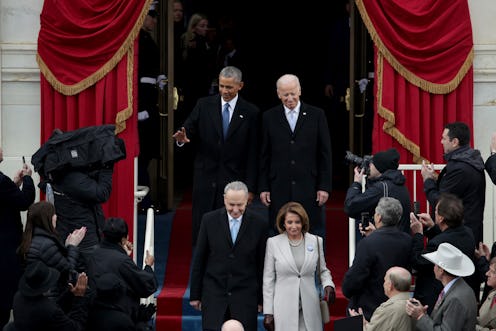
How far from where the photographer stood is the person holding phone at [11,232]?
13.4m

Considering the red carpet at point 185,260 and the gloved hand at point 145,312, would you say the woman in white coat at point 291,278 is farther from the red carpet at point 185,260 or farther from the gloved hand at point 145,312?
the red carpet at point 185,260

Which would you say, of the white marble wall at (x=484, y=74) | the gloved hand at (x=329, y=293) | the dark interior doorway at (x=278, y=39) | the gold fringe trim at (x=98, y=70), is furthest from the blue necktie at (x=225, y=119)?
the dark interior doorway at (x=278, y=39)

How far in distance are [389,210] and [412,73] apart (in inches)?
113

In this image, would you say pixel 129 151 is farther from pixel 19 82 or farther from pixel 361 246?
pixel 361 246

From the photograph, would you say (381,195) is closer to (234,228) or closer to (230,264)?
(234,228)

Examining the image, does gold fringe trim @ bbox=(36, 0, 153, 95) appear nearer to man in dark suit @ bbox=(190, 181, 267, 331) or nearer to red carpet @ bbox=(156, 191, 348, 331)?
red carpet @ bbox=(156, 191, 348, 331)

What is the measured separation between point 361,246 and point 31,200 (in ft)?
10.2

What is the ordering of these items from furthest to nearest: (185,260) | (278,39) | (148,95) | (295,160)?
(278,39) → (148,95) → (185,260) → (295,160)

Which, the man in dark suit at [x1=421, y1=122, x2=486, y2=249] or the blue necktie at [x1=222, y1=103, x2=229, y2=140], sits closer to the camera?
the man in dark suit at [x1=421, y1=122, x2=486, y2=249]

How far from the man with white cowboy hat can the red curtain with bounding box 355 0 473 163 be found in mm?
3369

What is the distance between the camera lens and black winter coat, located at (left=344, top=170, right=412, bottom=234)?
12820mm

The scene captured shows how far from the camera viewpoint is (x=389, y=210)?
12250 mm

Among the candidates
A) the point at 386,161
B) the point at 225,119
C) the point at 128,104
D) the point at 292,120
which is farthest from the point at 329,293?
the point at 128,104

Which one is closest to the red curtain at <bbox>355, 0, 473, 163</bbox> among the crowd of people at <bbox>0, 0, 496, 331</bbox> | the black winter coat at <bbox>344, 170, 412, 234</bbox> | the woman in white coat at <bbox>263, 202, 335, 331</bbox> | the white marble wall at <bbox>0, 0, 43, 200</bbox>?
the crowd of people at <bbox>0, 0, 496, 331</bbox>
